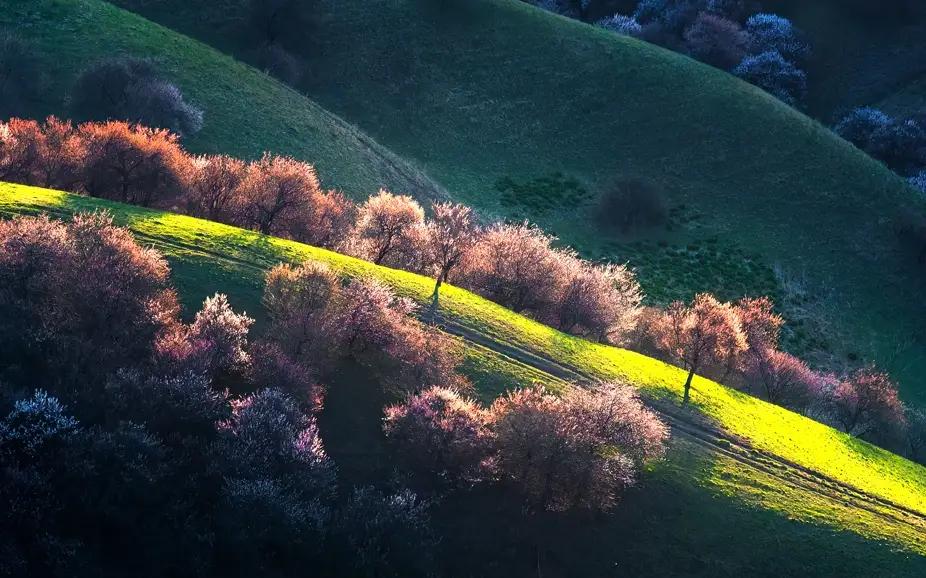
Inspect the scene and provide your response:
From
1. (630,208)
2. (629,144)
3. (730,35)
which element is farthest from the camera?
(730,35)

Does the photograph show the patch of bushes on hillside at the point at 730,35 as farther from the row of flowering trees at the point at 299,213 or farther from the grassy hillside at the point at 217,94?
the row of flowering trees at the point at 299,213

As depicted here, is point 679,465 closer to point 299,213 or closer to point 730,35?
point 299,213

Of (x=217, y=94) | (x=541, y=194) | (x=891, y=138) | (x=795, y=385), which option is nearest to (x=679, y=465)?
(x=795, y=385)

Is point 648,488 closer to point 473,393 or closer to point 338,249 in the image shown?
point 473,393

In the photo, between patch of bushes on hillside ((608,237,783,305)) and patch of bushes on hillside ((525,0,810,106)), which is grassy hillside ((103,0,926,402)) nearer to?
patch of bushes on hillside ((608,237,783,305))

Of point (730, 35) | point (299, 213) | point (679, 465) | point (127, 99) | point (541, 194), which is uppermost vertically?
point (730, 35)

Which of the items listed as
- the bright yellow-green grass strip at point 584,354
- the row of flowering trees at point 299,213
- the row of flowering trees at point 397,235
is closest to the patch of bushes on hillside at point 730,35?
the row of flowering trees at point 397,235
